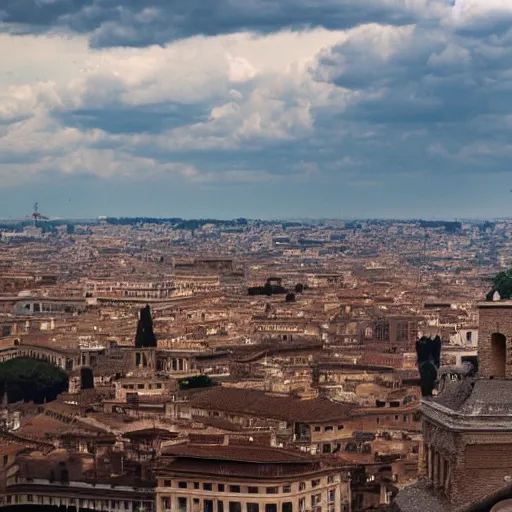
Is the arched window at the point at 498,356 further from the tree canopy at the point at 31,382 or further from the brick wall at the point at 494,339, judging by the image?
the tree canopy at the point at 31,382

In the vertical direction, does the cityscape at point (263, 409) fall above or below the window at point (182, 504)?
above

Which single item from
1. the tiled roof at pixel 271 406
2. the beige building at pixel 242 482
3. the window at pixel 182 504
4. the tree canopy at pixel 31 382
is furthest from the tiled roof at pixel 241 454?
the tree canopy at pixel 31 382

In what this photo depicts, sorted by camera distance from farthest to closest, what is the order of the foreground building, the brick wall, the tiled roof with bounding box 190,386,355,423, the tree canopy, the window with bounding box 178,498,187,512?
the tree canopy, the tiled roof with bounding box 190,386,355,423, the window with bounding box 178,498,187,512, the brick wall, the foreground building

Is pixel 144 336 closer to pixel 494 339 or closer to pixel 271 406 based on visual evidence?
pixel 271 406

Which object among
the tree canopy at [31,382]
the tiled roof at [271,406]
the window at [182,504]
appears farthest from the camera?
the tree canopy at [31,382]

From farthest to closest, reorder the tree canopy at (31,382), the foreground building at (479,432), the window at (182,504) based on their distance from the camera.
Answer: the tree canopy at (31,382) → the window at (182,504) → the foreground building at (479,432)

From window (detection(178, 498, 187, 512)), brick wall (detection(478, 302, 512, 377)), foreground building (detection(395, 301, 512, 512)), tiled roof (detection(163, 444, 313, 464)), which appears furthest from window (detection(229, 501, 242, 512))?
brick wall (detection(478, 302, 512, 377))

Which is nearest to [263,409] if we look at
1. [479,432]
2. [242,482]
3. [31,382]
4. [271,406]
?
[271,406]

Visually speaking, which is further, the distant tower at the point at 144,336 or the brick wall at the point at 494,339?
the distant tower at the point at 144,336

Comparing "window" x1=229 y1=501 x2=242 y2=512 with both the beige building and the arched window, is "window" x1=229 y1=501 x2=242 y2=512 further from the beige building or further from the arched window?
the arched window

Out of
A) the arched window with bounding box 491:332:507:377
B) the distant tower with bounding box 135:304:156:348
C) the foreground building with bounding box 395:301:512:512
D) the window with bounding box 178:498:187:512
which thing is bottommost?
the window with bounding box 178:498:187:512
